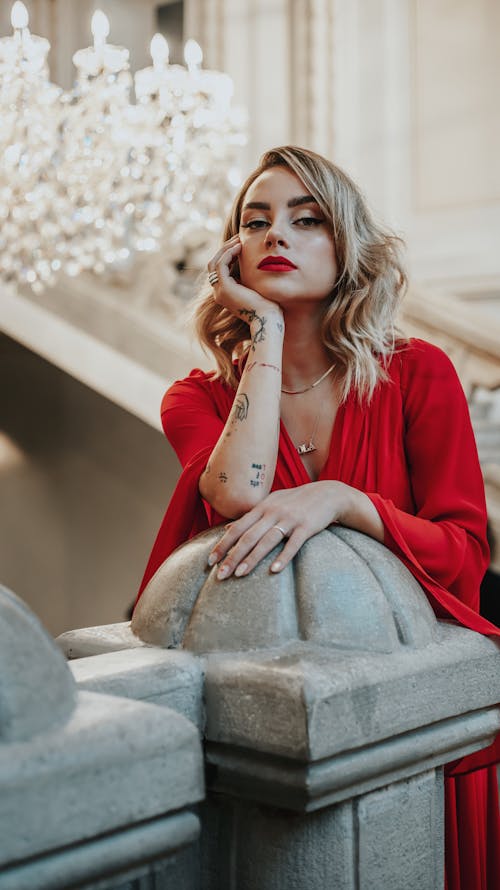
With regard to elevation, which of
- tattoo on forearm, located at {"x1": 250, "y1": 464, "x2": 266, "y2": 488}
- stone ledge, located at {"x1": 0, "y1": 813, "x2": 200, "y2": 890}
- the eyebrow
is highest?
the eyebrow

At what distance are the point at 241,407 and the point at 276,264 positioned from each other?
0.30m

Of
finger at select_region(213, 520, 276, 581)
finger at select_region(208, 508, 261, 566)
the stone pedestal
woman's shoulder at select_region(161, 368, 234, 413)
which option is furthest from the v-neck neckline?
the stone pedestal

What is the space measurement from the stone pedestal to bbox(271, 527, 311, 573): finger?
0.35 m

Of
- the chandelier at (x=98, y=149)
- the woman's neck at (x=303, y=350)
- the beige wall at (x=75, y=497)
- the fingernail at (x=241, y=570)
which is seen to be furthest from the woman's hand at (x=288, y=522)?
the beige wall at (x=75, y=497)

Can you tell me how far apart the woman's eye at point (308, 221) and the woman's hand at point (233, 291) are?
151 millimetres

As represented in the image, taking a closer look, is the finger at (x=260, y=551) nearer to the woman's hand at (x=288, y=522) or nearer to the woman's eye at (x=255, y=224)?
the woman's hand at (x=288, y=522)

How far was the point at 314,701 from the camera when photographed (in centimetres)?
109

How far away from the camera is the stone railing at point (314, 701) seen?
113cm

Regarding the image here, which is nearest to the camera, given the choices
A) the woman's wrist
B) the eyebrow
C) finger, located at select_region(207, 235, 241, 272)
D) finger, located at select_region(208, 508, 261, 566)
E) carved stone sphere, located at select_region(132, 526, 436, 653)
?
carved stone sphere, located at select_region(132, 526, 436, 653)

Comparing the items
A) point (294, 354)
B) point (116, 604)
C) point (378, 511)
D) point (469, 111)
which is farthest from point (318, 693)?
point (116, 604)

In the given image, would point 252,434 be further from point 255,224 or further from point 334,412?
point 255,224

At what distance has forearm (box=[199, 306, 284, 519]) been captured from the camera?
1722mm

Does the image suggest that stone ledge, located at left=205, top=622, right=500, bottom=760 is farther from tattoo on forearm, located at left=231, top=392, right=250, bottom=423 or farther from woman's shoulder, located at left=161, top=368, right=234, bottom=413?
woman's shoulder, located at left=161, top=368, right=234, bottom=413

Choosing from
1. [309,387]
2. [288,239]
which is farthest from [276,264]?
[309,387]
